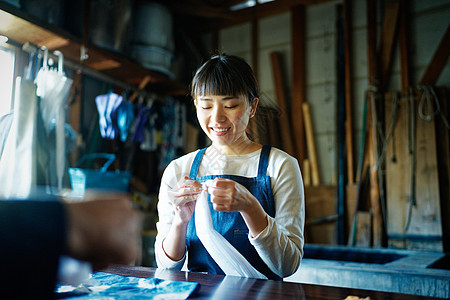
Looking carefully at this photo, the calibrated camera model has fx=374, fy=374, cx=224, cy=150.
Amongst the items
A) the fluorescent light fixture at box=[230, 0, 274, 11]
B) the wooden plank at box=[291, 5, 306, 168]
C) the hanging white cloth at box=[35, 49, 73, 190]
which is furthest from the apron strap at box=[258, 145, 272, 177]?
the fluorescent light fixture at box=[230, 0, 274, 11]

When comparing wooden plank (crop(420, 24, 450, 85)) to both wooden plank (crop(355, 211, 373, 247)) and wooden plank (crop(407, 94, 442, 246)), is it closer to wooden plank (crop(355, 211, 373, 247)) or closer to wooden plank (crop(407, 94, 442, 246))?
wooden plank (crop(407, 94, 442, 246))

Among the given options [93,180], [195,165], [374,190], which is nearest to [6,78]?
[93,180]

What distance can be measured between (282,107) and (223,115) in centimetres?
392

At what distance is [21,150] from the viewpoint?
2.87 metres

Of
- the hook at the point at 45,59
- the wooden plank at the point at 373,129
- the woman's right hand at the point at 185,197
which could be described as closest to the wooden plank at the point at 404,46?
the wooden plank at the point at 373,129

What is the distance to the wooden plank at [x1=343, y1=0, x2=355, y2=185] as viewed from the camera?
193 inches

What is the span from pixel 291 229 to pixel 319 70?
14.2 feet

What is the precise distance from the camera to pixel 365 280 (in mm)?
2420

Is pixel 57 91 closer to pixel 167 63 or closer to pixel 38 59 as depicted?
pixel 38 59

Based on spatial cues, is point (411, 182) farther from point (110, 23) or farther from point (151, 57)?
point (110, 23)

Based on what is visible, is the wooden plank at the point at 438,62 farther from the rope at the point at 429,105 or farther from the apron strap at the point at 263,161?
the apron strap at the point at 263,161

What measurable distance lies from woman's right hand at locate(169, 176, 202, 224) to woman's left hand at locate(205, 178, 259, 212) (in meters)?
0.13

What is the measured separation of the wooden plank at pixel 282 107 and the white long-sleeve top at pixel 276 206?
11.8ft

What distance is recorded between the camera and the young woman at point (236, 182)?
133cm
